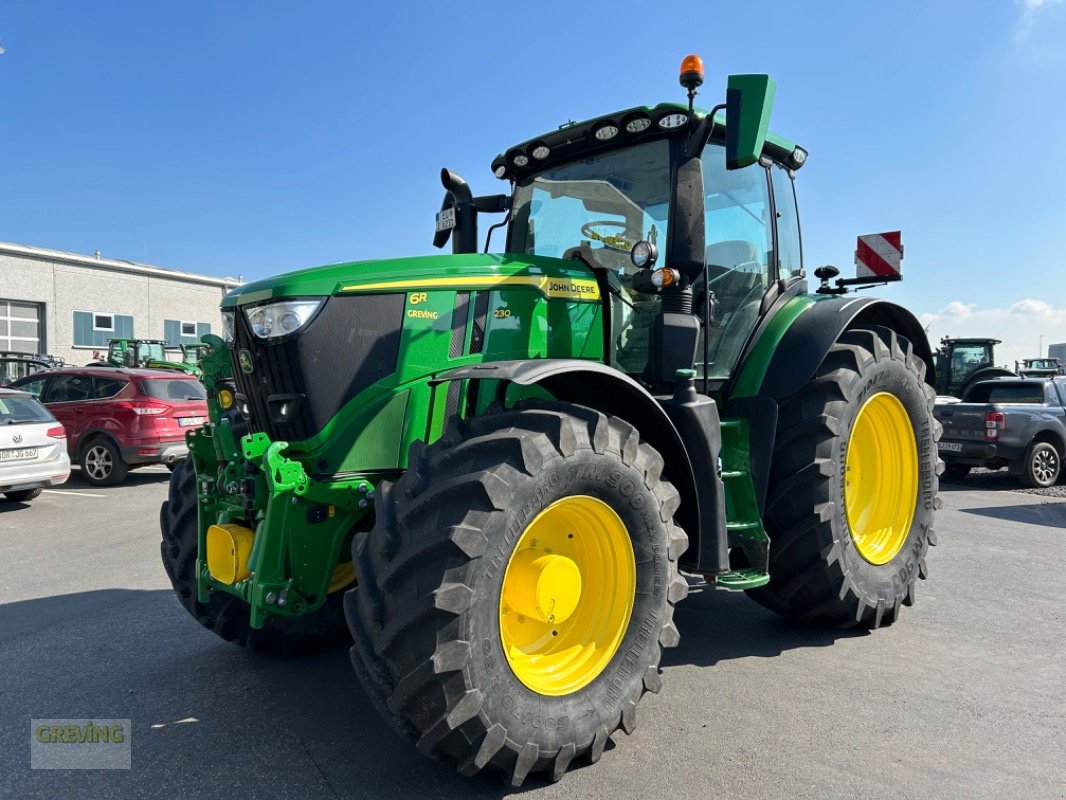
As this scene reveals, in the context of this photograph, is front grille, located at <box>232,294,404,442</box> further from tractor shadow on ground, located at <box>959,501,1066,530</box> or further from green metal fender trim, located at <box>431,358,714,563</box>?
tractor shadow on ground, located at <box>959,501,1066,530</box>

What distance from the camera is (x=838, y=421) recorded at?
13.2 ft

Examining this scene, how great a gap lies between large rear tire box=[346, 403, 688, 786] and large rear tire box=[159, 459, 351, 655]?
4.22 ft

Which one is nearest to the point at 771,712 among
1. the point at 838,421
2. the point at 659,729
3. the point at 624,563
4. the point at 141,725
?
the point at 659,729

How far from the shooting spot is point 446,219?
176 inches

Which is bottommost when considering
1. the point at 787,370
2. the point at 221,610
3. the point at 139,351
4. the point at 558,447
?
the point at 221,610

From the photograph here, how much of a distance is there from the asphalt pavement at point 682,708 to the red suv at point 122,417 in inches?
221

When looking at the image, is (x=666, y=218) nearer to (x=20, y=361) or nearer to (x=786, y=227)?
(x=786, y=227)

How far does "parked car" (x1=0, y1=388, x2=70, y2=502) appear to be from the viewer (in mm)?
8773

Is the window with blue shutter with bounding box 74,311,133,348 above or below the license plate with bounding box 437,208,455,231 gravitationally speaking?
above

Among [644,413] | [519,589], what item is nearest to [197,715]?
[519,589]

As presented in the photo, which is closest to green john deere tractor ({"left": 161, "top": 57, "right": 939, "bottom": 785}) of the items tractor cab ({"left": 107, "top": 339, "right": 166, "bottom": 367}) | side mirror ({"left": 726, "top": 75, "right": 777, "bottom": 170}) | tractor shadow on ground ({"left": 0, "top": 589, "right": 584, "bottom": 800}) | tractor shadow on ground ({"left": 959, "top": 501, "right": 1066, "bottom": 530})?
side mirror ({"left": 726, "top": 75, "right": 777, "bottom": 170})

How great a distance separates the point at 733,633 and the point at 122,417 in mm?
9456

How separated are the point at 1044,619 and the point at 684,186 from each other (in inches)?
134

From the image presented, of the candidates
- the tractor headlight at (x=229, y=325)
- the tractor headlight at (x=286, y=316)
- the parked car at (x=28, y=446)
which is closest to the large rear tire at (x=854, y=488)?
the tractor headlight at (x=286, y=316)
